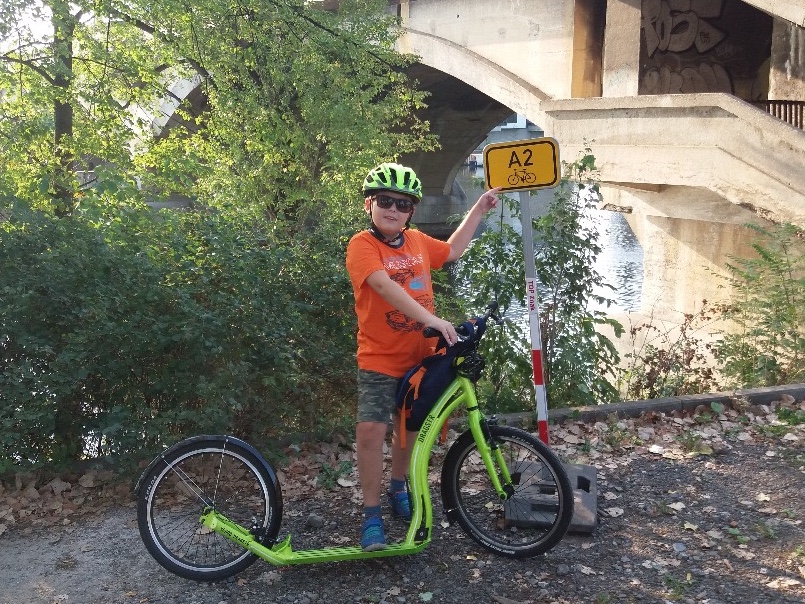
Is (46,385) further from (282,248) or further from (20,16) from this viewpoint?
(20,16)

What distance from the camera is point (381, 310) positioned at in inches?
132

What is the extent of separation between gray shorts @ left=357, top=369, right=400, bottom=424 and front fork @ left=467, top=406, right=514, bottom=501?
13.3 inches

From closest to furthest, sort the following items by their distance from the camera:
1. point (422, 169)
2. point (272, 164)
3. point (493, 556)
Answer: point (493, 556)
point (272, 164)
point (422, 169)

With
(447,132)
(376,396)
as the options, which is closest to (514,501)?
(376,396)

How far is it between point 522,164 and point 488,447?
130cm

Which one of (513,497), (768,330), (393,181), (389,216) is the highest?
(393,181)

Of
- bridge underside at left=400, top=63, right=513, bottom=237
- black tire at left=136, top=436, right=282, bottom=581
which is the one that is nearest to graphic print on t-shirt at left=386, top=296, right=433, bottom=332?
black tire at left=136, top=436, right=282, bottom=581

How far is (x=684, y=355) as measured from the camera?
682 centimetres

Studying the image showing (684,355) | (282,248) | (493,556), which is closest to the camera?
(493,556)

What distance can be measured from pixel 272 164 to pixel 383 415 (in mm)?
10493

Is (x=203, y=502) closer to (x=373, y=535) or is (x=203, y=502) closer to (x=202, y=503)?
(x=202, y=503)

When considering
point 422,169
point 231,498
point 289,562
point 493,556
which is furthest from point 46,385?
point 422,169

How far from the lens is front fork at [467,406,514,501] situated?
3.30m

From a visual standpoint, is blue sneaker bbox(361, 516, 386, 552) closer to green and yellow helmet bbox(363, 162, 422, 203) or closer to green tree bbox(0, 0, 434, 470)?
green tree bbox(0, 0, 434, 470)
